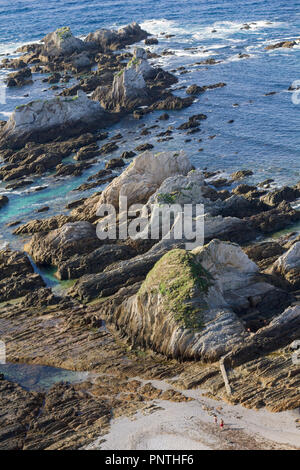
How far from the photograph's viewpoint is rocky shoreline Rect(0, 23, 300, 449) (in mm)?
30531

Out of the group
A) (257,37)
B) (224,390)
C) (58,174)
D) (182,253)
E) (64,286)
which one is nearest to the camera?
(224,390)

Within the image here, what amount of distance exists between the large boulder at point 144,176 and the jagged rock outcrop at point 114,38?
5317cm

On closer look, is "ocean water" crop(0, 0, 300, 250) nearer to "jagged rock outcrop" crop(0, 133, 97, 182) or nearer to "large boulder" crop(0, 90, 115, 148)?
"jagged rock outcrop" crop(0, 133, 97, 182)

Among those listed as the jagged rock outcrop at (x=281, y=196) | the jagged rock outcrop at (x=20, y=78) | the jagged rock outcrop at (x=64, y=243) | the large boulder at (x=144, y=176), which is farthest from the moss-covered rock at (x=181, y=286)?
the jagged rock outcrop at (x=20, y=78)

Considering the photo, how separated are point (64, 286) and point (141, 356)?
11.2 meters

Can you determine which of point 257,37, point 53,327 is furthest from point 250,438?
point 257,37

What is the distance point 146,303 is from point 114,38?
3091 inches

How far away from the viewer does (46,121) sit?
73.0m

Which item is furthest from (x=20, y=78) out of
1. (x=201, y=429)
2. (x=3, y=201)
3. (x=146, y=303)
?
(x=201, y=429)

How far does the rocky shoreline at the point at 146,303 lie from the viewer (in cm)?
3053

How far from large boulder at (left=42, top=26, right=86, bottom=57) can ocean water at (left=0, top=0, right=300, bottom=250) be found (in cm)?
855

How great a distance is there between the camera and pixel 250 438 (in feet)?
88.4

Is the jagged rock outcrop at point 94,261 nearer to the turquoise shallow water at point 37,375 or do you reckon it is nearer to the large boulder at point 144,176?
the large boulder at point 144,176

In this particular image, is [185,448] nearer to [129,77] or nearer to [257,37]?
[129,77]
